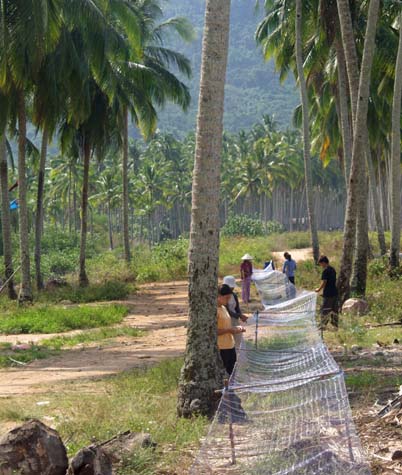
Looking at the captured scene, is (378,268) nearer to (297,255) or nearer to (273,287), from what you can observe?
(273,287)

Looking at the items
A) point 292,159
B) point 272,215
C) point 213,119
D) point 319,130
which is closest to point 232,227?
point 292,159

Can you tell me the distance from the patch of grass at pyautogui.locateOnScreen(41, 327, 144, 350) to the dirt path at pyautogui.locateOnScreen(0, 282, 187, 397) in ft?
1.04

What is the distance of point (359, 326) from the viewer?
45.9ft

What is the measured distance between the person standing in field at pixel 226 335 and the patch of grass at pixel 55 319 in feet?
28.7

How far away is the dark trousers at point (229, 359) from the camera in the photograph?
9055 mm

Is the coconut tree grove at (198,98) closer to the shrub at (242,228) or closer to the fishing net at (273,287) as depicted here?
the fishing net at (273,287)

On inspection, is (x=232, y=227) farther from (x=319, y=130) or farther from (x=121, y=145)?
(x=121, y=145)

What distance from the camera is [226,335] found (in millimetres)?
9031

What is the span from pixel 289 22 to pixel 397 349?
17.9 metres

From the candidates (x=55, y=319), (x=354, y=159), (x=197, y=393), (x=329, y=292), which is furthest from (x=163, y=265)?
(x=197, y=393)

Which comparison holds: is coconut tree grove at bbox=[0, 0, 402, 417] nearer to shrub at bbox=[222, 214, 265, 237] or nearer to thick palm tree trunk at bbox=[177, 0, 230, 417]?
thick palm tree trunk at bbox=[177, 0, 230, 417]

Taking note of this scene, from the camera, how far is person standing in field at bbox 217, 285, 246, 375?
350 inches

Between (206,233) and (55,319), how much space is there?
34.3 ft

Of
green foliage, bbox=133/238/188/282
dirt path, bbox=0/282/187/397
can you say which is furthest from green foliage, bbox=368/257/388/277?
green foliage, bbox=133/238/188/282
